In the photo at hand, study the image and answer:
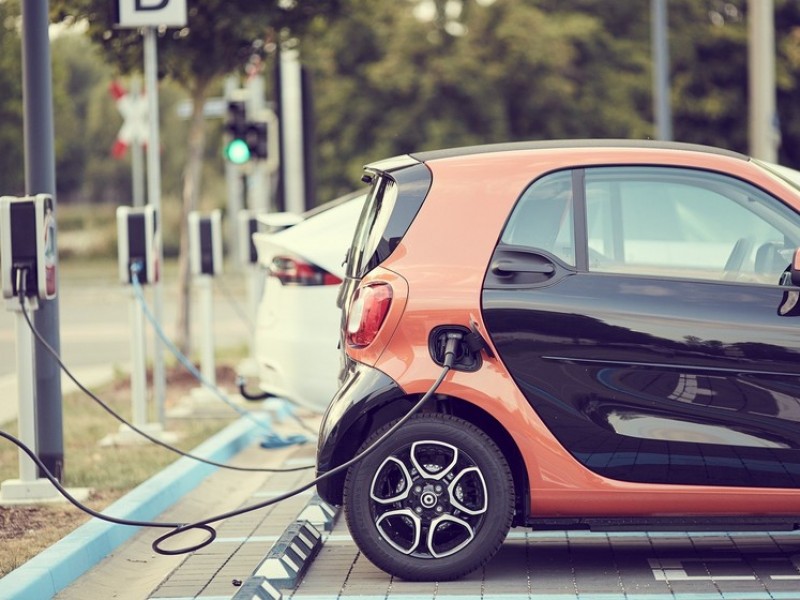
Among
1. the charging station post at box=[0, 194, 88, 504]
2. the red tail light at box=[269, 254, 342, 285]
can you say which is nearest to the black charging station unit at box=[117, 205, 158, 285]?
the red tail light at box=[269, 254, 342, 285]

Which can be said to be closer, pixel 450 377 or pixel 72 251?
pixel 450 377

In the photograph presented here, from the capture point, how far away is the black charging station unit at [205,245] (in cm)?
1220

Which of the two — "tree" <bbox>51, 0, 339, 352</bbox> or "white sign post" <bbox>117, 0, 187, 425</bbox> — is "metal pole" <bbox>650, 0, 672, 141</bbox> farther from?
"white sign post" <bbox>117, 0, 187, 425</bbox>

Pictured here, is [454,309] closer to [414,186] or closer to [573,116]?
[414,186]

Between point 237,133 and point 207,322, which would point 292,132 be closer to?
point 237,133

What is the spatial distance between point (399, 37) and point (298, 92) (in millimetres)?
18403

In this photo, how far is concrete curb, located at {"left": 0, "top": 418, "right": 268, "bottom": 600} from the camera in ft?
19.6

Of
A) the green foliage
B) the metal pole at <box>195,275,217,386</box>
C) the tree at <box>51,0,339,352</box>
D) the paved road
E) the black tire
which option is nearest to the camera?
the paved road

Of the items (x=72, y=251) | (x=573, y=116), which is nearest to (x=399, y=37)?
(x=573, y=116)

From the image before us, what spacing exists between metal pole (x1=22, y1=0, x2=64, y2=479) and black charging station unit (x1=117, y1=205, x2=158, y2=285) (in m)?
1.67

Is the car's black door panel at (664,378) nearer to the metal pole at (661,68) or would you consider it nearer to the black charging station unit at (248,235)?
the black charging station unit at (248,235)

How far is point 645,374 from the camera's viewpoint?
5.91 m

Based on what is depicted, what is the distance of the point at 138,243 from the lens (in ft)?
33.4

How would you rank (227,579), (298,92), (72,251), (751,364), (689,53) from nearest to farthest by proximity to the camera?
1. (751,364)
2. (227,579)
3. (298,92)
4. (689,53)
5. (72,251)
